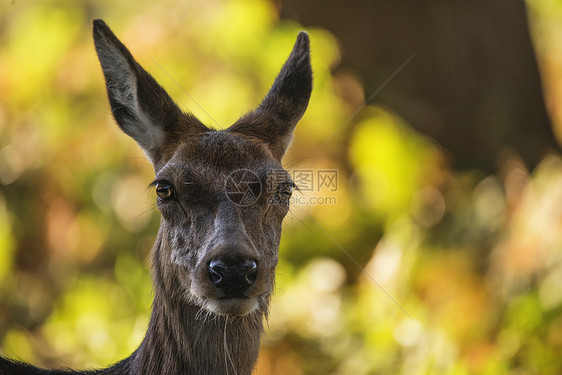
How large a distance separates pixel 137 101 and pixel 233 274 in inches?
66.4

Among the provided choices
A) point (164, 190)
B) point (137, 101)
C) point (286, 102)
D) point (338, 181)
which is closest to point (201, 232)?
point (164, 190)

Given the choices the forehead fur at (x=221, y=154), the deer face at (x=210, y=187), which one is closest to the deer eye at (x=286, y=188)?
the deer face at (x=210, y=187)

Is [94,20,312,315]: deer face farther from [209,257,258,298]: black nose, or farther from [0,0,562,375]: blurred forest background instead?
[0,0,562,375]: blurred forest background

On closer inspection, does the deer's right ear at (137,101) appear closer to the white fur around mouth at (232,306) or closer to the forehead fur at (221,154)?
the forehead fur at (221,154)

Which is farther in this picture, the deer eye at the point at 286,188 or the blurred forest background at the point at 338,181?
the blurred forest background at the point at 338,181

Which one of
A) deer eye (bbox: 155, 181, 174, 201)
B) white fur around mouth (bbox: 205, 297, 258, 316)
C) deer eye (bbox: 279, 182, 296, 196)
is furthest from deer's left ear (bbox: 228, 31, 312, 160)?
white fur around mouth (bbox: 205, 297, 258, 316)

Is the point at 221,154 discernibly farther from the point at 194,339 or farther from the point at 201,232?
the point at 194,339

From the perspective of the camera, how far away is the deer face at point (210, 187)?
15.4 feet

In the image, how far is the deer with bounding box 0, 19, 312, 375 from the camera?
473cm

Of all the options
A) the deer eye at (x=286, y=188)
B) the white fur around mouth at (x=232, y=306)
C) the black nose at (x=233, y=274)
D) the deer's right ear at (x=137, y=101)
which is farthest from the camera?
the deer's right ear at (x=137, y=101)

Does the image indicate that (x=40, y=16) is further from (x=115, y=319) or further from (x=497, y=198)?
(x=497, y=198)

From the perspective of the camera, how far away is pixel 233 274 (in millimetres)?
4594

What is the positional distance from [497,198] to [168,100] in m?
7.73

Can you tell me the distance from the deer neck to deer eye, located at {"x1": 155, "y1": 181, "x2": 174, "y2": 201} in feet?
1.40
